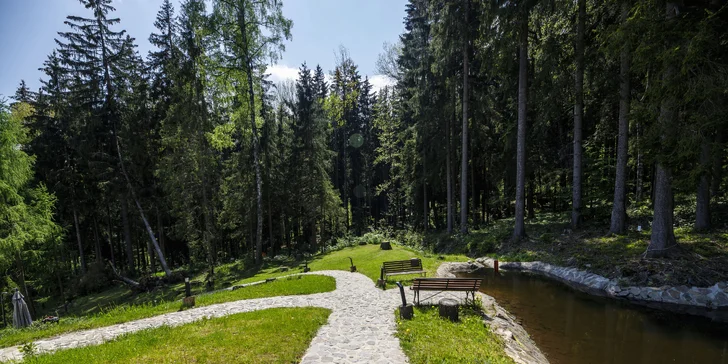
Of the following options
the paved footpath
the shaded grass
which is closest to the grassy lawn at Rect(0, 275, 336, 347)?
the paved footpath

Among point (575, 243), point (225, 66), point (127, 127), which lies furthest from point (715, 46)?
point (127, 127)

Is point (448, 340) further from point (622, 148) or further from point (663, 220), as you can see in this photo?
point (622, 148)

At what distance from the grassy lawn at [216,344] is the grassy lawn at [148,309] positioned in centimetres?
307

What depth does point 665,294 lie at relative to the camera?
397 inches

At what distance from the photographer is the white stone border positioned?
9492 millimetres

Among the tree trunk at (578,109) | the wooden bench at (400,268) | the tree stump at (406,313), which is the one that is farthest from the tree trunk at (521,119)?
the tree stump at (406,313)

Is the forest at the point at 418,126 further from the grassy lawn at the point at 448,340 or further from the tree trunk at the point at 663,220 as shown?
the grassy lawn at the point at 448,340

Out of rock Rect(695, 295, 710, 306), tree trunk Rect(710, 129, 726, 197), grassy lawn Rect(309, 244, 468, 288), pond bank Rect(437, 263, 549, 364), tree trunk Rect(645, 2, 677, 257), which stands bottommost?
grassy lawn Rect(309, 244, 468, 288)

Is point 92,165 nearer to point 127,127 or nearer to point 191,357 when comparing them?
point 127,127

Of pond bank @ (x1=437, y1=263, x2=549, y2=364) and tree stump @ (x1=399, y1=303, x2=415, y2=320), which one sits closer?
pond bank @ (x1=437, y1=263, x2=549, y2=364)

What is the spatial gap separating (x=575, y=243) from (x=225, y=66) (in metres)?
22.5

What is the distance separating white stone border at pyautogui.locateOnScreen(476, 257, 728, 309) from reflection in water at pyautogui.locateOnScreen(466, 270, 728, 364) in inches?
23.2

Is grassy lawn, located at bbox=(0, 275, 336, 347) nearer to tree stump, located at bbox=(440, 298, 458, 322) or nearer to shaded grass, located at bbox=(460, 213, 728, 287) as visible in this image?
tree stump, located at bbox=(440, 298, 458, 322)

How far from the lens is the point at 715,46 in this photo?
8703mm
